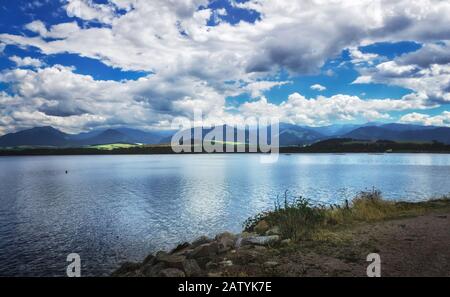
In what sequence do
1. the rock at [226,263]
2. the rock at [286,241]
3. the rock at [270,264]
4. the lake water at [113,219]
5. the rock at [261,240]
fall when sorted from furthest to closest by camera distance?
the lake water at [113,219] → the rock at [261,240] → the rock at [286,241] → the rock at [226,263] → the rock at [270,264]

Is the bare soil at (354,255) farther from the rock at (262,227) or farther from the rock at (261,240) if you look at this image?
the rock at (262,227)

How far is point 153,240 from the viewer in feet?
98.3

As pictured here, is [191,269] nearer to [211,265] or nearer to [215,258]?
[211,265]

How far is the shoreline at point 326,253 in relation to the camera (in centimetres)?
1317

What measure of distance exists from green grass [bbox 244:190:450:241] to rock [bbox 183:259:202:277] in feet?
18.6

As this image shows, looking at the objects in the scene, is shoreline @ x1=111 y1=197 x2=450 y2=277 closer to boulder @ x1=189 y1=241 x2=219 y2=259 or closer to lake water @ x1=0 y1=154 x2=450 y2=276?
boulder @ x1=189 y1=241 x2=219 y2=259

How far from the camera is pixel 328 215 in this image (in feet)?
77.2

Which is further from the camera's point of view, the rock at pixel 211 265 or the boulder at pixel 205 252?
the boulder at pixel 205 252

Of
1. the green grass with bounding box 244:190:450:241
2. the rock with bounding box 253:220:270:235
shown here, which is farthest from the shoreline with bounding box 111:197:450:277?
the rock with bounding box 253:220:270:235

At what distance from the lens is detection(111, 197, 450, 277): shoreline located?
13172 millimetres

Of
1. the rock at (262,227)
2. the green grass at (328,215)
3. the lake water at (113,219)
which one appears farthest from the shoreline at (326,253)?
the lake water at (113,219)

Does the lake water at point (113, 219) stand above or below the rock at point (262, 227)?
below
